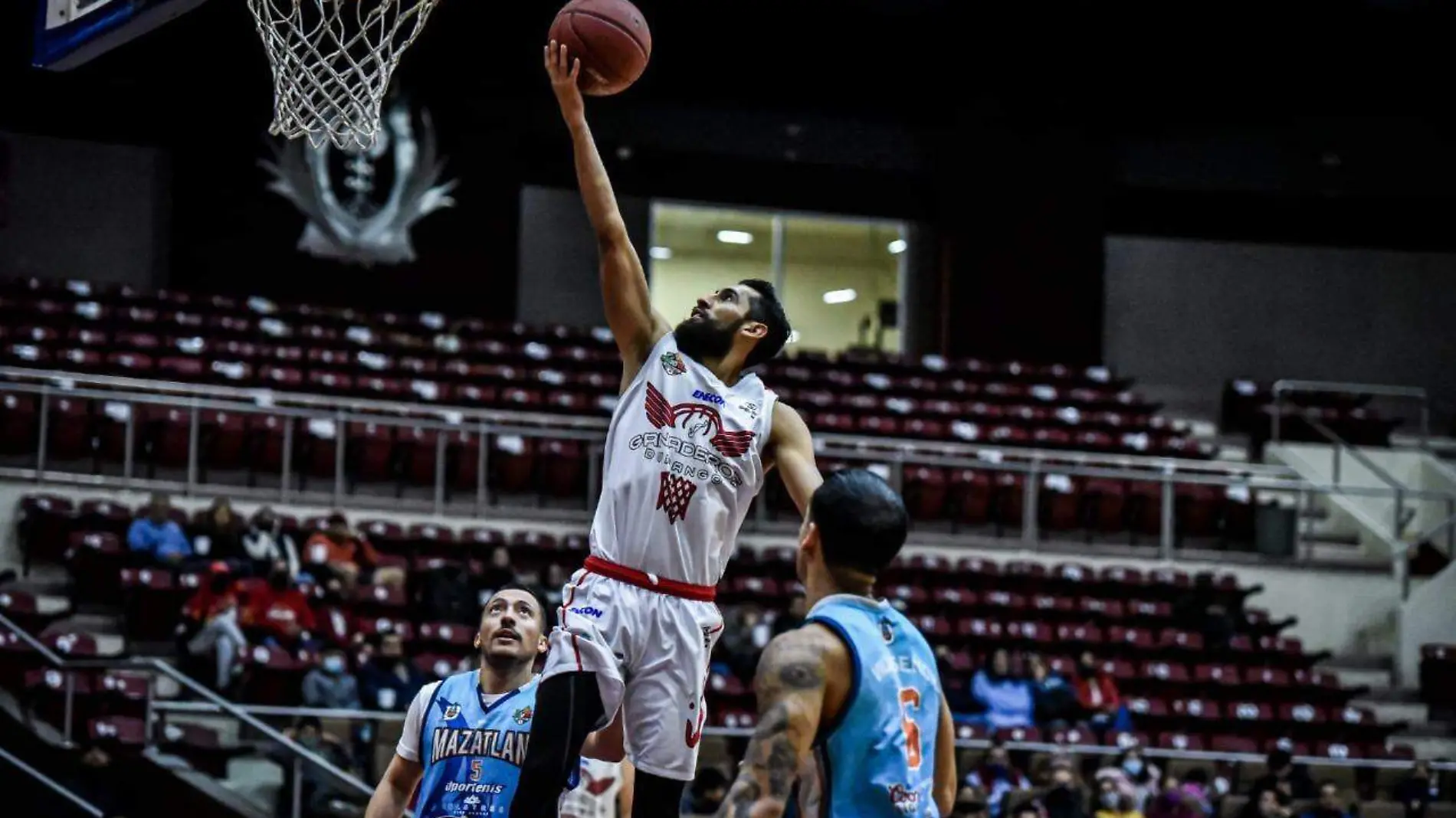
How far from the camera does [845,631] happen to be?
4.43m

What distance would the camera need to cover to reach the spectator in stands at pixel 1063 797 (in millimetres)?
12703

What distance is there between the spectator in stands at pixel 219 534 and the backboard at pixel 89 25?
714 centimetres

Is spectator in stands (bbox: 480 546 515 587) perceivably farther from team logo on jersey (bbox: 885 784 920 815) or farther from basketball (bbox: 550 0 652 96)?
team logo on jersey (bbox: 885 784 920 815)

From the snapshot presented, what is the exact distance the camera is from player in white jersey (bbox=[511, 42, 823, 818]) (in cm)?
577

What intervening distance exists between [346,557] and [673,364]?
32.0 ft

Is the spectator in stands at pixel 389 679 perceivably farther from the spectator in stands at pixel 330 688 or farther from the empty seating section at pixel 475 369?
the empty seating section at pixel 475 369

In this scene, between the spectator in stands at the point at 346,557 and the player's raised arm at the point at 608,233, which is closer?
the player's raised arm at the point at 608,233

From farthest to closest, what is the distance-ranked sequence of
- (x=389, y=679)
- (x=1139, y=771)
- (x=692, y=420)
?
(x=1139, y=771) < (x=389, y=679) < (x=692, y=420)

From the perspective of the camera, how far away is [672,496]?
19.4ft

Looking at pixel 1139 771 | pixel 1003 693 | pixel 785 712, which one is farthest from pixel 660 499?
pixel 1003 693

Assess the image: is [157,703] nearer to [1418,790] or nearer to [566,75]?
[566,75]

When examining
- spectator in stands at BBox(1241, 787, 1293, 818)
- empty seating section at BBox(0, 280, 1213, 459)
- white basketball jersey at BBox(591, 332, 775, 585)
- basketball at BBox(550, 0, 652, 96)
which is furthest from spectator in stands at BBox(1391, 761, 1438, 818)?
basketball at BBox(550, 0, 652, 96)

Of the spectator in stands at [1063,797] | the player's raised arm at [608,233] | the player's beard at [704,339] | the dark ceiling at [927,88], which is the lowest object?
the spectator in stands at [1063,797]

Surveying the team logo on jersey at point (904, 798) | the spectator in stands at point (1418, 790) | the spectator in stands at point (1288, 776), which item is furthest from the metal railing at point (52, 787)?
the spectator in stands at point (1418, 790)
